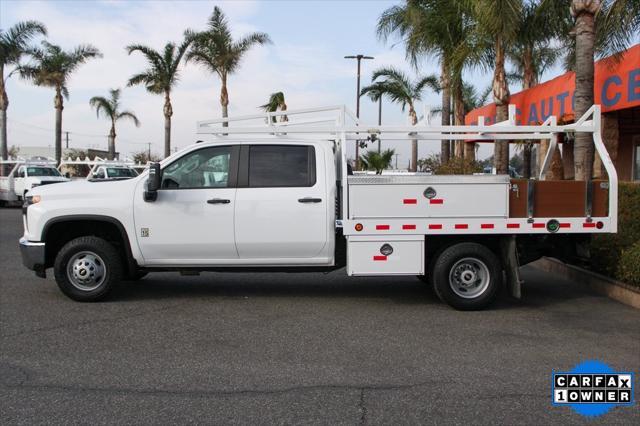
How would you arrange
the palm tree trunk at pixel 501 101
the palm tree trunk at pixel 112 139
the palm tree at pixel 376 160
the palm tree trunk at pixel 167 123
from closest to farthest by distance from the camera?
1. the palm tree trunk at pixel 501 101
2. the palm tree at pixel 376 160
3. the palm tree trunk at pixel 167 123
4. the palm tree trunk at pixel 112 139

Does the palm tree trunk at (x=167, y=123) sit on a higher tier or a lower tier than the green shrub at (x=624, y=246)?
higher

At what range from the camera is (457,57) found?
17.1m

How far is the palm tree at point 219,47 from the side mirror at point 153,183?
22800mm

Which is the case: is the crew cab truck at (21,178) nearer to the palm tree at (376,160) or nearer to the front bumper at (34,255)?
the palm tree at (376,160)

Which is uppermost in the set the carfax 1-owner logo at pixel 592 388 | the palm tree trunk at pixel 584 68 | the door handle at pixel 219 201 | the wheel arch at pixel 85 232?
the palm tree trunk at pixel 584 68

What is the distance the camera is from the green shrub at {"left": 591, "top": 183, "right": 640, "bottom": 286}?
25.2 feet

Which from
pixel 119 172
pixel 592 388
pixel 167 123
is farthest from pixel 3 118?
→ pixel 592 388

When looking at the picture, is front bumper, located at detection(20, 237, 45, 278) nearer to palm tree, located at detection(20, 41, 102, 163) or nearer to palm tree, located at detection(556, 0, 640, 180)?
palm tree, located at detection(556, 0, 640, 180)

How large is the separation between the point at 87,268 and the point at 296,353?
321cm

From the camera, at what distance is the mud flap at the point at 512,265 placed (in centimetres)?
718

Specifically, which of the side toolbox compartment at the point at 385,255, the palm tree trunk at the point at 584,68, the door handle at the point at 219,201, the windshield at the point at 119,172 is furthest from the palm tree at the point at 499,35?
the windshield at the point at 119,172

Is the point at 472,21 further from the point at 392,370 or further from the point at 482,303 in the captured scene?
the point at 392,370

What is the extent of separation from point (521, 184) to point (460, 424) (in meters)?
3.74

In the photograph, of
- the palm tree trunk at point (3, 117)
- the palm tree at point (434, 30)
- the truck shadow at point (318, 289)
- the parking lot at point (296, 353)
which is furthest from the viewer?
the palm tree trunk at point (3, 117)
